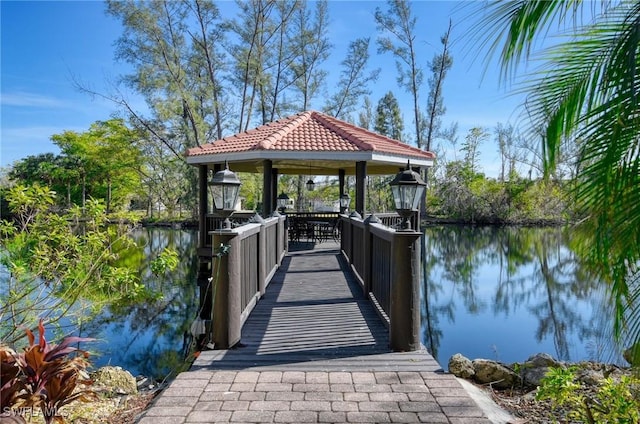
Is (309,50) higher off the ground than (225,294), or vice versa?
(309,50)

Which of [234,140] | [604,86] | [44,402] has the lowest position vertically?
[44,402]

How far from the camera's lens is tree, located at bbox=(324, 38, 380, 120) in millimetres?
28125

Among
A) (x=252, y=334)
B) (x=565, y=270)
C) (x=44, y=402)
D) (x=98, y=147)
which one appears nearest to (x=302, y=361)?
(x=252, y=334)

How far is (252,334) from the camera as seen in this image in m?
4.33

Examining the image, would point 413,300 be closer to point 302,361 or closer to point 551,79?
point 302,361

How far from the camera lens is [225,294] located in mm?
3865

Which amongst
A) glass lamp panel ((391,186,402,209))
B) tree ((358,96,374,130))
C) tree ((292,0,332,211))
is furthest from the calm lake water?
tree ((358,96,374,130))

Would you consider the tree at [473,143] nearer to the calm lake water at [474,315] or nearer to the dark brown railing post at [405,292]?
the calm lake water at [474,315]

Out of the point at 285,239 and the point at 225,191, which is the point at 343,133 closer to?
the point at 285,239

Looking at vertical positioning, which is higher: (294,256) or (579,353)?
(294,256)

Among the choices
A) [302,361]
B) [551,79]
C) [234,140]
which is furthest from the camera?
[234,140]

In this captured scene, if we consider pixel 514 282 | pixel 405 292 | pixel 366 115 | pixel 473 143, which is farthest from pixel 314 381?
pixel 473 143

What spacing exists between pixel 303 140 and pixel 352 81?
20.1 m

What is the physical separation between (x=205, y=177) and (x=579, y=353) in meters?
9.43
